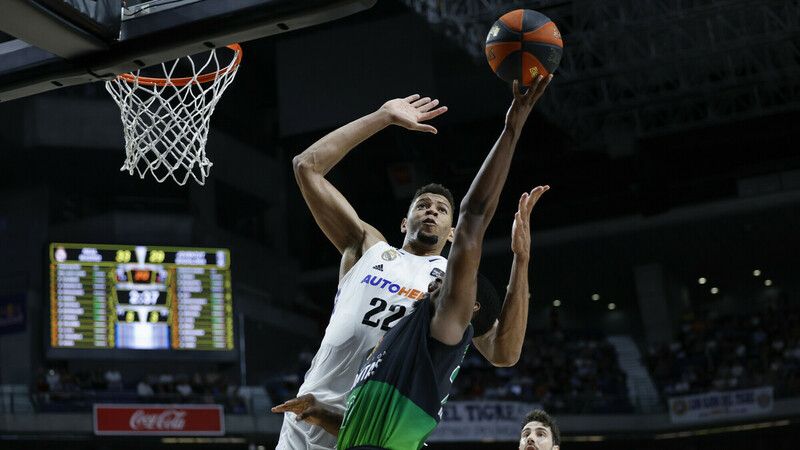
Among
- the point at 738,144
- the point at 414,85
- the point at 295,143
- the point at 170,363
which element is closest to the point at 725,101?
the point at 738,144

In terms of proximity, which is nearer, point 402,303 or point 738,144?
point 402,303

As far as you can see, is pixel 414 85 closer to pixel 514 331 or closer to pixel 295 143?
pixel 295 143

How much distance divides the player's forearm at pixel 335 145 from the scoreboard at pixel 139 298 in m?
13.1

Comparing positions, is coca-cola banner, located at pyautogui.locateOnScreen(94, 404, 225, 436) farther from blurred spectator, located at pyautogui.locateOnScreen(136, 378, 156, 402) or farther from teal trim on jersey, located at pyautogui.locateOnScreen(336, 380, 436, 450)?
teal trim on jersey, located at pyautogui.locateOnScreen(336, 380, 436, 450)

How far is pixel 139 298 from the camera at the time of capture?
17.0 metres

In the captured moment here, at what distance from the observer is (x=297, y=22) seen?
3645mm

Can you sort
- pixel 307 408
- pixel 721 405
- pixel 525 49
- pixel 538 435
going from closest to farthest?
pixel 307 408 < pixel 525 49 < pixel 538 435 < pixel 721 405

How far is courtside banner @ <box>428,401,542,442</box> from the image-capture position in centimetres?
1858

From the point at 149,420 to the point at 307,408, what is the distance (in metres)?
13.9

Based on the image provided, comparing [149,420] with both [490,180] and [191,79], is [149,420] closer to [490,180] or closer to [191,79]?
[191,79]

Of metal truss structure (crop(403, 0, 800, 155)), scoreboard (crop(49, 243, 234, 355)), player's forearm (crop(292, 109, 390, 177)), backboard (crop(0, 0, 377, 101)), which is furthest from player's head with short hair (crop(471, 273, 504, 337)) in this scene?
metal truss structure (crop(403, 0, 800, 155))

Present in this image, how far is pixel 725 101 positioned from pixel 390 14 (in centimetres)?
785

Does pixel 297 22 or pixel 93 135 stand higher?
pixel 93 135

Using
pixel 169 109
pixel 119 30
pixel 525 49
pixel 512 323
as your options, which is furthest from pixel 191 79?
pixel 512 323
